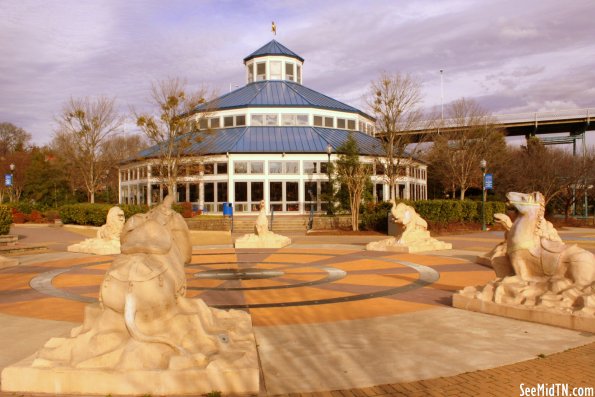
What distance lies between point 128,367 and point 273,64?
5139 cm

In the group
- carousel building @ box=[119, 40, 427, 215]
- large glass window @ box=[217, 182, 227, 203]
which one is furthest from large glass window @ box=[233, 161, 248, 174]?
large glass window @ box=[217, 182, 227, 203]

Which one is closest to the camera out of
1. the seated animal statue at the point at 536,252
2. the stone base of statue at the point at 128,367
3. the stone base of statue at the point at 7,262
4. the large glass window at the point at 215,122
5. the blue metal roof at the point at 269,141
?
the stone base of statue at the point at 128,367

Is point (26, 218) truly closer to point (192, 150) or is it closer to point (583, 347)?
point (192, 150)

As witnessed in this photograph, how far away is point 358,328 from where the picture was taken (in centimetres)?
767

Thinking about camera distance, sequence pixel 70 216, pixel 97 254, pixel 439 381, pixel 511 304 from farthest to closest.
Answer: pixel 70 216 → pixel 97 254 → pixel 511 304 → pixel 439 381

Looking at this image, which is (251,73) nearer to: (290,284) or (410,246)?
(410,246)

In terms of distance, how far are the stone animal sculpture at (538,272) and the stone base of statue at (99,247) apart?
1463cm

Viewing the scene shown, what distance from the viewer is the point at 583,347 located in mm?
6535

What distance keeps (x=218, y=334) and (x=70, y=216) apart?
33.8 m

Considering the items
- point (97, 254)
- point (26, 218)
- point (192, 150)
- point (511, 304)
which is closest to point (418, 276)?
point (511, 304)

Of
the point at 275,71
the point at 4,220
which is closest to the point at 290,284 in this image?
the point at 4,220

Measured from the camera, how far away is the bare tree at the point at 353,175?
97.6 feet

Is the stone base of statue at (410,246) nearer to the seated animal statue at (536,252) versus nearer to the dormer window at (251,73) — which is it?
the seated animal statue at (536,252)

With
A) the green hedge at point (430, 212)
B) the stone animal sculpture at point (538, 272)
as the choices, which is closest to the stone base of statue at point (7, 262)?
the stone animal sculpture at point (538, 272)
